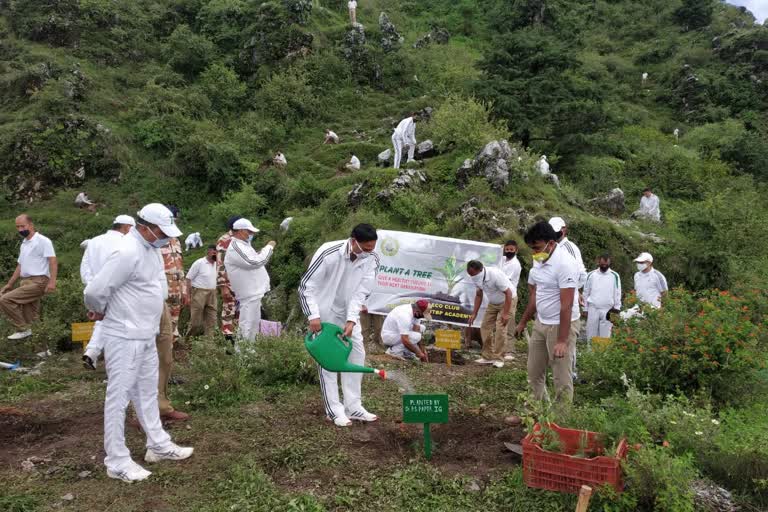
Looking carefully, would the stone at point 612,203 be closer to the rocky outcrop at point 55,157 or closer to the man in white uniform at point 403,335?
the man in white uniform at point 403,335

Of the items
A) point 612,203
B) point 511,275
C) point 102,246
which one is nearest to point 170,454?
point 102,246

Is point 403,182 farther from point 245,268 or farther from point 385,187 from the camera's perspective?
point 245,268

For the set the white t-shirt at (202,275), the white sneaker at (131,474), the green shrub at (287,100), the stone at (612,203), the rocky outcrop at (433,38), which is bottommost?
the white sneaker at (131,474)

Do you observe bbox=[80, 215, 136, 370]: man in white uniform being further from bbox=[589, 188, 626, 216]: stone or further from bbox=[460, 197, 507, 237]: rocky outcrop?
bbox=[589, 188, 626, 216]: stone

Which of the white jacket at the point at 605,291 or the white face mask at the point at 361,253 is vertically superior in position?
the white face mask at the point at 361,253

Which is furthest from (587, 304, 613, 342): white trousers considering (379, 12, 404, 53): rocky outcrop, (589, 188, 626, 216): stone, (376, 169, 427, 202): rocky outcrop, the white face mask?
(379, 12, 404, 53): rocky outcrop

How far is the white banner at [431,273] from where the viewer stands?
384 inches

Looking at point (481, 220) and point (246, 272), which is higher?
point (481, 220)

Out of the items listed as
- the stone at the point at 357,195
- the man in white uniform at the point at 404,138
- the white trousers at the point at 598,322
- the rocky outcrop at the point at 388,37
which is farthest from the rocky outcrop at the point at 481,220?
the rocky outcrop at the point at 388,37

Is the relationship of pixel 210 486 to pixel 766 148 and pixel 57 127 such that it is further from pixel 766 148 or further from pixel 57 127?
pixel 766 148

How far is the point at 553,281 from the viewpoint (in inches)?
185

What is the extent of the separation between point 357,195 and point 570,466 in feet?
32.3

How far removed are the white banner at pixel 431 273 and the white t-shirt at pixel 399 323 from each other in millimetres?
1695

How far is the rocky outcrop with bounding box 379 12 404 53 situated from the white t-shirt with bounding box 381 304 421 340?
23.5 m
